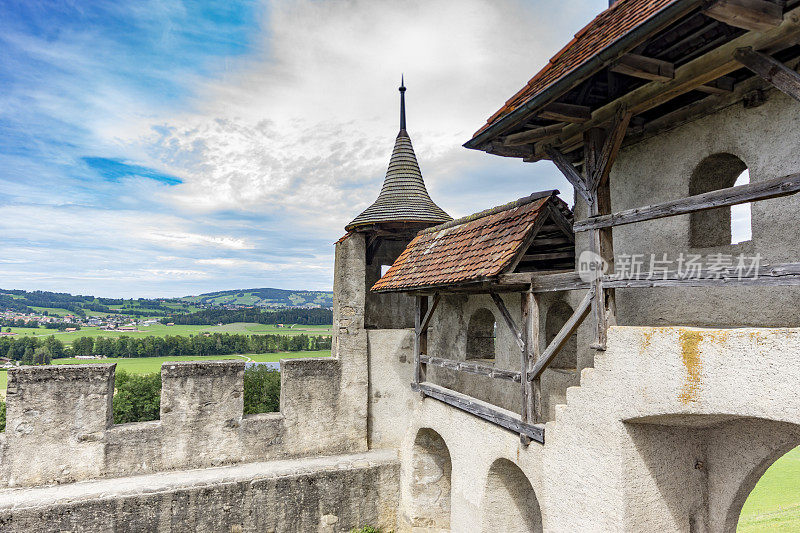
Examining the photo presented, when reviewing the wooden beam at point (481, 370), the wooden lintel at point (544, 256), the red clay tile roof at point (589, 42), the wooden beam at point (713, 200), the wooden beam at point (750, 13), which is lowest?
the wooden beam at point (481, 370)

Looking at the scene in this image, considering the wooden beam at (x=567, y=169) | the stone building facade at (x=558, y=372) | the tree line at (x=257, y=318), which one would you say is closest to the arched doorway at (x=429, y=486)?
the stone building facade at (x=558, y=372)

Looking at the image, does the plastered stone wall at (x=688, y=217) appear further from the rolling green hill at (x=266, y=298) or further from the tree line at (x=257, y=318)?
the rolling green hill at (x=266, y=298)

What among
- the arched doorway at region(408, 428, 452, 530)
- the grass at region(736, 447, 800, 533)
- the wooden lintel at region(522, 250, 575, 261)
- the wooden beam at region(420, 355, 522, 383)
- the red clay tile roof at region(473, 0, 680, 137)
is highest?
the red clay tile roof at region(473, 0, 680, 137)

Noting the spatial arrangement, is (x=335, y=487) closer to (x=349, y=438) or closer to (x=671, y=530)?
(x=349, y=438)

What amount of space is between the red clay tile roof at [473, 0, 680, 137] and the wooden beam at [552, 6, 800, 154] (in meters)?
Answer: 0.64

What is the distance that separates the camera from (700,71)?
13.9 feet

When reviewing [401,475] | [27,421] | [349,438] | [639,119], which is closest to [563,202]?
[639,119]

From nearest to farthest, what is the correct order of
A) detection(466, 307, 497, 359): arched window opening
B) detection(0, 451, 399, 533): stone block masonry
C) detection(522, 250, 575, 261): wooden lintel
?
detection(522, 250, 575, 261): wooden lintel < detection(0, 451, 399, 533): stone block masonry < detection(466, 307, 497, 359): arched window opening

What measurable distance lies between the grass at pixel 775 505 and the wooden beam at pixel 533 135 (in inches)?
384

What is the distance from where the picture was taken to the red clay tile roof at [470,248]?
6.41 metres

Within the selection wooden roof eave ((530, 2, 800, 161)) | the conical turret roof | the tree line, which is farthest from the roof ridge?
the tree line

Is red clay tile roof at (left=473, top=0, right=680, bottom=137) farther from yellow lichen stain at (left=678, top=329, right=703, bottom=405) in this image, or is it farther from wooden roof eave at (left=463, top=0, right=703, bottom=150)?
yellow lichen stain at (left=678, top=329, right=703, bottom=405)

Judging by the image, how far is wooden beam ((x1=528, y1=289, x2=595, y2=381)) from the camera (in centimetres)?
499

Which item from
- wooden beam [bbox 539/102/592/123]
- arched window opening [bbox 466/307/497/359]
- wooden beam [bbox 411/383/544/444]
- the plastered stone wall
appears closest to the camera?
the plastered stone wall
